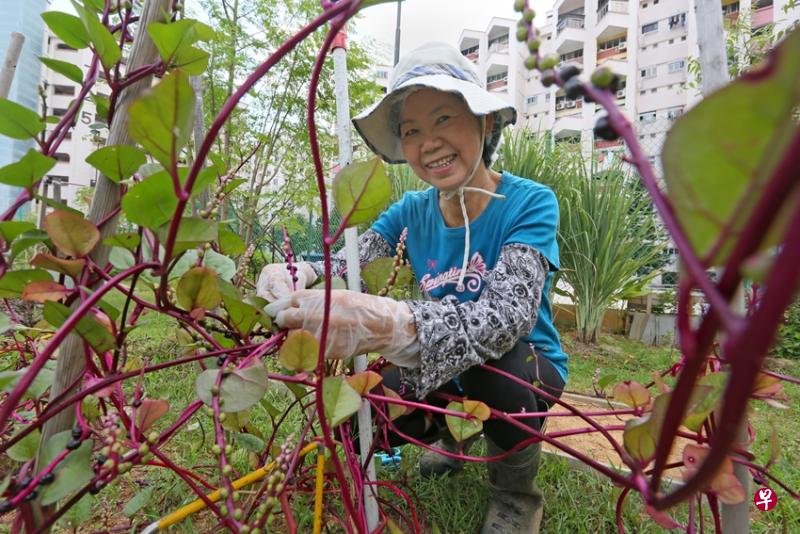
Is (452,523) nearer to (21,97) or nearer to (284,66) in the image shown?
(21,97)

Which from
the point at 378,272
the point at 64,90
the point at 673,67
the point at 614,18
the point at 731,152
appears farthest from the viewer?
the point at 614,18

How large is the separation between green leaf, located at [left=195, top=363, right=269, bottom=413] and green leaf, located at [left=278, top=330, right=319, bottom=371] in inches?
1.2

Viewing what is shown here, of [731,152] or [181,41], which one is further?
[181,41]

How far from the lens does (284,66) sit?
3590 millimetres

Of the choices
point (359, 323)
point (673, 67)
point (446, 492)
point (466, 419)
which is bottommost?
point (446, 492)

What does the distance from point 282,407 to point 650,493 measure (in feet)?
4.65

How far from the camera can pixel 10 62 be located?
77cm

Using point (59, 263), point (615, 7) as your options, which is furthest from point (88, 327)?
point (615, 7)

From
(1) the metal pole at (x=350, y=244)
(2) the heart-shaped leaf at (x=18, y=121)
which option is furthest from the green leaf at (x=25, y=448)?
(1) the metal pole at (x=350, y=244)

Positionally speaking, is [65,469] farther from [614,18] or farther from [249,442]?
[614,18]

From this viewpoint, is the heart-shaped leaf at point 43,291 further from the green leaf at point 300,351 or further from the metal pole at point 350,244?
the metal pole at point 350,244

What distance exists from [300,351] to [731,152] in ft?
1.17

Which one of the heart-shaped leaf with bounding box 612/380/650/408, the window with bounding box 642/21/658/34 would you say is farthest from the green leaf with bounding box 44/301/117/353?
the window with bounding box 642/21/658/34

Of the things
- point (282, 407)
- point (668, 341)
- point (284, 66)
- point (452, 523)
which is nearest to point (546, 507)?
point (452, 523)
